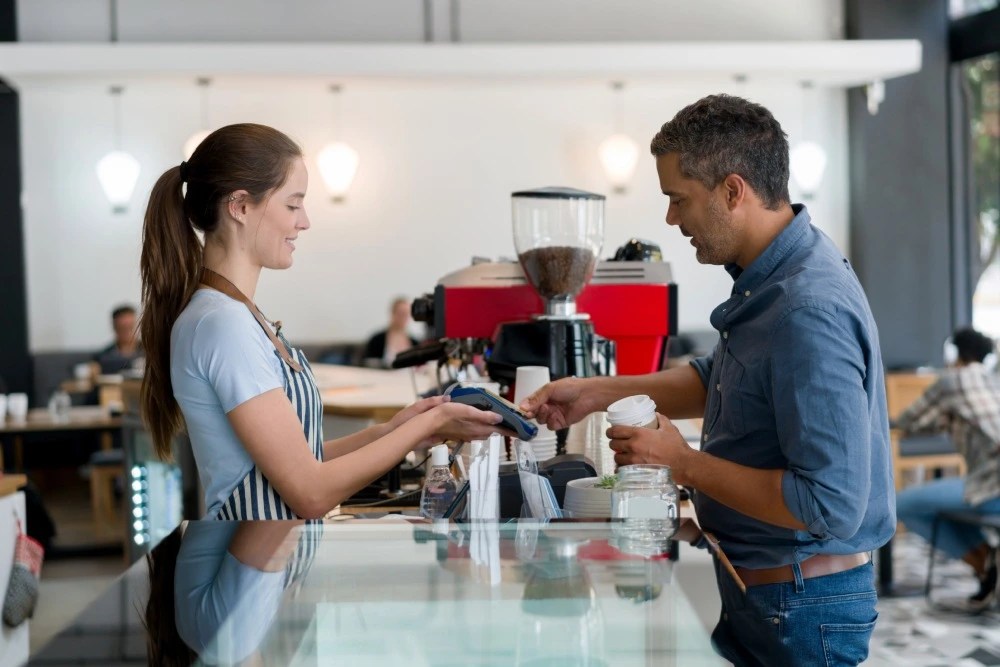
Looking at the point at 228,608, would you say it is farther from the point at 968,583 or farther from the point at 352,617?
the point at 968,583

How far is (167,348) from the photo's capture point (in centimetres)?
200

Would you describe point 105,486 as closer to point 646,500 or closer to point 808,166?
point 808,166

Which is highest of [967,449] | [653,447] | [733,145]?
[733,145]

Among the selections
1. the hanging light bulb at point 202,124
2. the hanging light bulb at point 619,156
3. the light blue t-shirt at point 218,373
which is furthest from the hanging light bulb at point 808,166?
the light blue t-shirt at point 218,373

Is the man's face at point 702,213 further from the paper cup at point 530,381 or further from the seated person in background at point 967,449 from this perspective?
the seated person in background at point 967,449

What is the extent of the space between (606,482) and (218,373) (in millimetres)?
652

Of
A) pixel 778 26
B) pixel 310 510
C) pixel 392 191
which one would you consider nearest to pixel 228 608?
pixel 310 510

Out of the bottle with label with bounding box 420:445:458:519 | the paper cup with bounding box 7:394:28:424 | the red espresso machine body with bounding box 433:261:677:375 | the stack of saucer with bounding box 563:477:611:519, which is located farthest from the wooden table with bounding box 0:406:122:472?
the stack of saucer with bounding box 563:477:611:519

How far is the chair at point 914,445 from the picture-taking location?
7.14 meters

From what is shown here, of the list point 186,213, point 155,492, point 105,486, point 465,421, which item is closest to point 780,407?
point 465,421

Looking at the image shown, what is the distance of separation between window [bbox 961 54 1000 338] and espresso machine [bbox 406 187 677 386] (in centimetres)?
626

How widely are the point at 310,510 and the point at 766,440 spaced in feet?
2.48

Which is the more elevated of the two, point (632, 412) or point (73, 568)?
point (632, 412)

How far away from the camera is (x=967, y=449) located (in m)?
5.07
